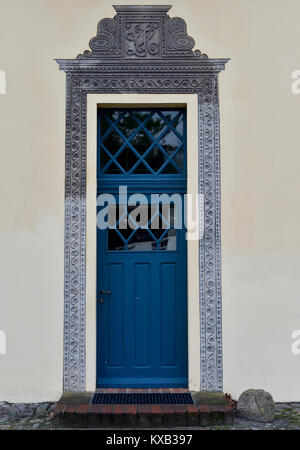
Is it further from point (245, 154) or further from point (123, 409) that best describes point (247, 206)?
point (123, 409)

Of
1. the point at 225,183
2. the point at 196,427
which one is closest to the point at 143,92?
the point at 225,183

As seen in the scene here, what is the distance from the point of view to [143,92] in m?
4.25

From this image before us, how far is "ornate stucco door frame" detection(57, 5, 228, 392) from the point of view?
4.12 meters

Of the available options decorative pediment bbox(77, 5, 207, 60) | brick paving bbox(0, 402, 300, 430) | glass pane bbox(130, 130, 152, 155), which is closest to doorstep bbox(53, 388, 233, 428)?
brick paving bbox(0, 402, 300, 430)

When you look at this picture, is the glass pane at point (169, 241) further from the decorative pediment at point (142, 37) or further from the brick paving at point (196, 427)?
the decorative pediment at point (142, 37)

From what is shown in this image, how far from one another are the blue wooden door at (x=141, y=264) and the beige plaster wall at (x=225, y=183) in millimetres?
453

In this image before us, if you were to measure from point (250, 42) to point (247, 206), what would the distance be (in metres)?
1.63

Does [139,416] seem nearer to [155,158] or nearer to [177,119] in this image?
[155,158]

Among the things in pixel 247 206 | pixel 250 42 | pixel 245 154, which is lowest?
pixel 247 206

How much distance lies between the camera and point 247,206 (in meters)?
4.20

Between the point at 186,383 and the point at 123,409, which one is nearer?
the point at 123,409

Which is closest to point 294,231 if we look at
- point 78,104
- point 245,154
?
point 245,154

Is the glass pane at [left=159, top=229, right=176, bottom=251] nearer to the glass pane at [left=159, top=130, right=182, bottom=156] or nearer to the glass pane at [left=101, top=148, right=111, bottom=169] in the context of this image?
the glass pane at [left=159, top=130, right=182, bottom=156]

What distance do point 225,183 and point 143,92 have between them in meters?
1.22
